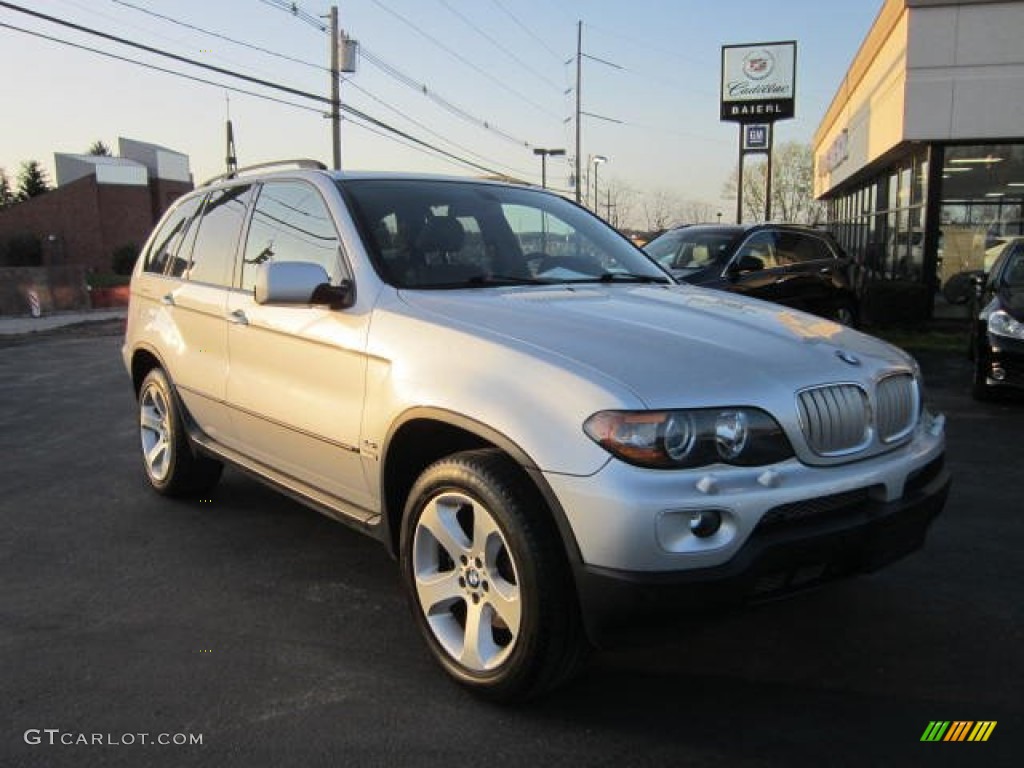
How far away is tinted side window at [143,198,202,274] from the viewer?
530 cm

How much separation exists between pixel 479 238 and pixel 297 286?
96 cm

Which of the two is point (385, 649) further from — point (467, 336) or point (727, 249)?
point (727, 249)

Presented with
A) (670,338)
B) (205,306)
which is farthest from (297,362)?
(670,338)

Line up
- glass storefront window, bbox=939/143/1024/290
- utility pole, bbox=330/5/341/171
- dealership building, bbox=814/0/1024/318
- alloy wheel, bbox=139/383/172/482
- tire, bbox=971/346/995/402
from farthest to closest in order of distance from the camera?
utility pole, bbox=330/5/341/171 < glass storefront window, bbox=939/143/1024/290 < dealership building, bbox=814/0/1024/318 < tire, bbox=971/346/995/402 < alloy wheel, bbox=139/383/172/482

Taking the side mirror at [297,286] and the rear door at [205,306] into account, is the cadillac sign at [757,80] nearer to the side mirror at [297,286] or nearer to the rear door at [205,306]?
the rear door at [205,306]

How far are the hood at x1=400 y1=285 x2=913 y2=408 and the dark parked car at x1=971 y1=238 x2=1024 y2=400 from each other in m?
4.78

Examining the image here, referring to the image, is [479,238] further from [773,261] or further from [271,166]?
[773,261]

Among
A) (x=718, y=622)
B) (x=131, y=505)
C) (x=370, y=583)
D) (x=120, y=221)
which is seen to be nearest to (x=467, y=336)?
(x=718, y=622)

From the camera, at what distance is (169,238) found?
215 inches

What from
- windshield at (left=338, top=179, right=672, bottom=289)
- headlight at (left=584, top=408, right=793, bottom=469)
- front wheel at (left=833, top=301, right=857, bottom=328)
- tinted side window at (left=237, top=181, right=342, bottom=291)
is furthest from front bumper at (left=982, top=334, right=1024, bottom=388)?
tinted side window at (left=237, top=181, right=342, bottom=291)

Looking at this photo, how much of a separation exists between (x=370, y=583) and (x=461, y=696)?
114 centimetres

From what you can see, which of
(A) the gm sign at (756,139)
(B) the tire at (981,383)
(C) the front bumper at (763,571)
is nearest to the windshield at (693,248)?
(B) the tire at (981,383)

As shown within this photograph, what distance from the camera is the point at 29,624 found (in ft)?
12.0

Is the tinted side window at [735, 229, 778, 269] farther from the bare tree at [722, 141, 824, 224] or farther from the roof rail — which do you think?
the bare tree at [722, 141, 824, 224]
